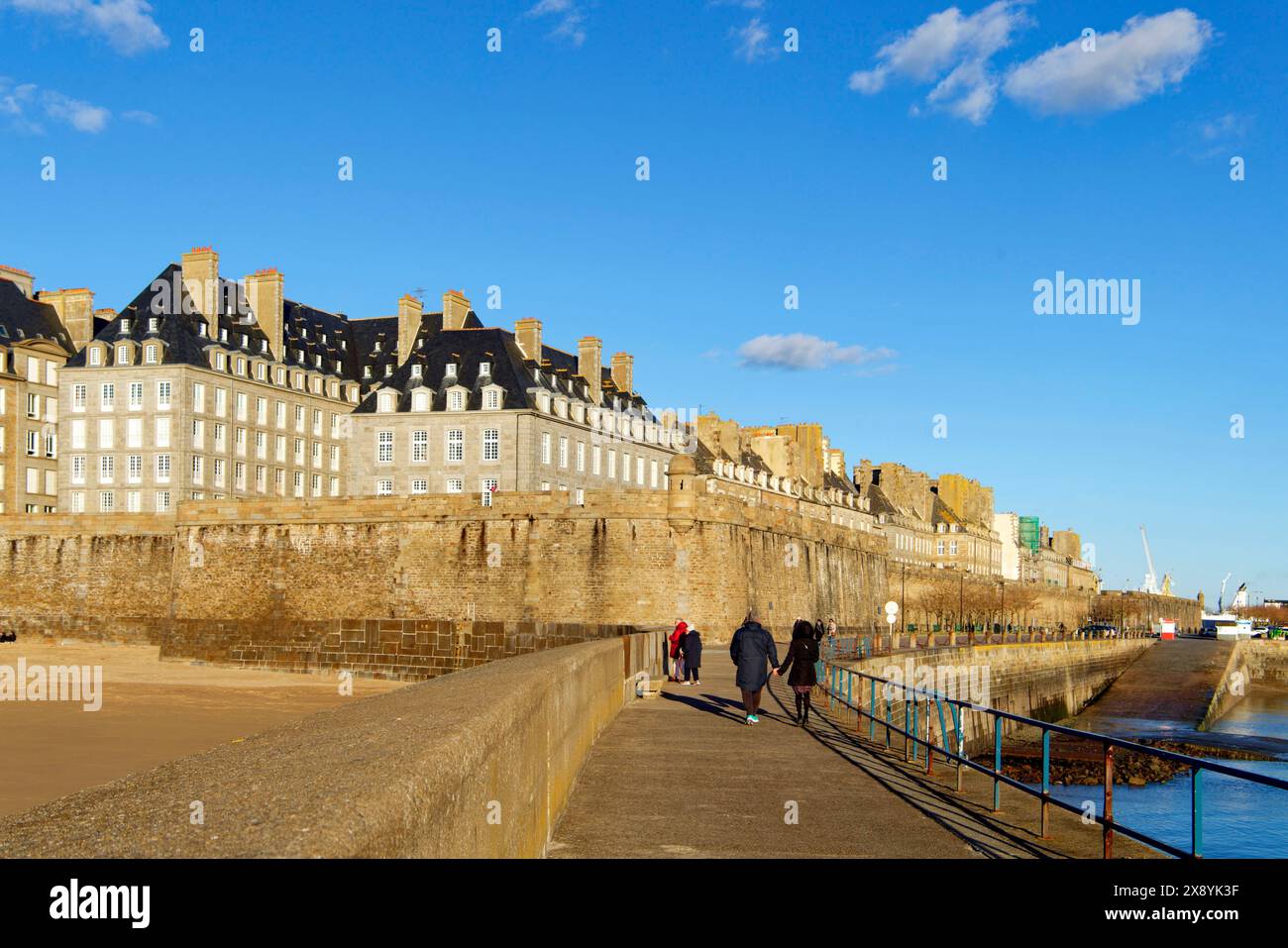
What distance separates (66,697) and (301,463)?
130 ft

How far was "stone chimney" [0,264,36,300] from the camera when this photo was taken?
76900 millimetres

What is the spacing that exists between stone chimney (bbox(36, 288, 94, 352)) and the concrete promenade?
69592mm

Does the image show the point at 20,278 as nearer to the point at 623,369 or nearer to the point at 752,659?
the point at 623,369

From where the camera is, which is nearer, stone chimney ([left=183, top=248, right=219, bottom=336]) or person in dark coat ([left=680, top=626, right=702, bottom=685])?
person in dark coat ([left=680, top=626, right=702, bottom=685])

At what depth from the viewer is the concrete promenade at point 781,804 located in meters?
9.98

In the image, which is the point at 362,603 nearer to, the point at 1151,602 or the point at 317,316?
the point at 317,316

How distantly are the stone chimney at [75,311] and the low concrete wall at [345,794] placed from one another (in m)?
77.6

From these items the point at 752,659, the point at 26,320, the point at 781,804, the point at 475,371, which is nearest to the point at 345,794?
the point at 781,804

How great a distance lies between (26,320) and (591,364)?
33.2 metres

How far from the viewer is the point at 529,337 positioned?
2832 inches

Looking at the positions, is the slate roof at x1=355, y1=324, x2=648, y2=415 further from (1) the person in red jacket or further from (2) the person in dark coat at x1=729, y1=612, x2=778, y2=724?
(2) the person in dark coat at x1=729, y1=612, x2=778, y2=724

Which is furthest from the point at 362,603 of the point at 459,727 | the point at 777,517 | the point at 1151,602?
the point at 1151,602

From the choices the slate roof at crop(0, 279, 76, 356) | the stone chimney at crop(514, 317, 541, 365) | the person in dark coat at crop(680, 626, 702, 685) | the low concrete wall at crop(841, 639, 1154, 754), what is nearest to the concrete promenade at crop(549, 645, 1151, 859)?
the person in dark coat at crop(680, 626, 702, 685)

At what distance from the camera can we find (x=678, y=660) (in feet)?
88.5
